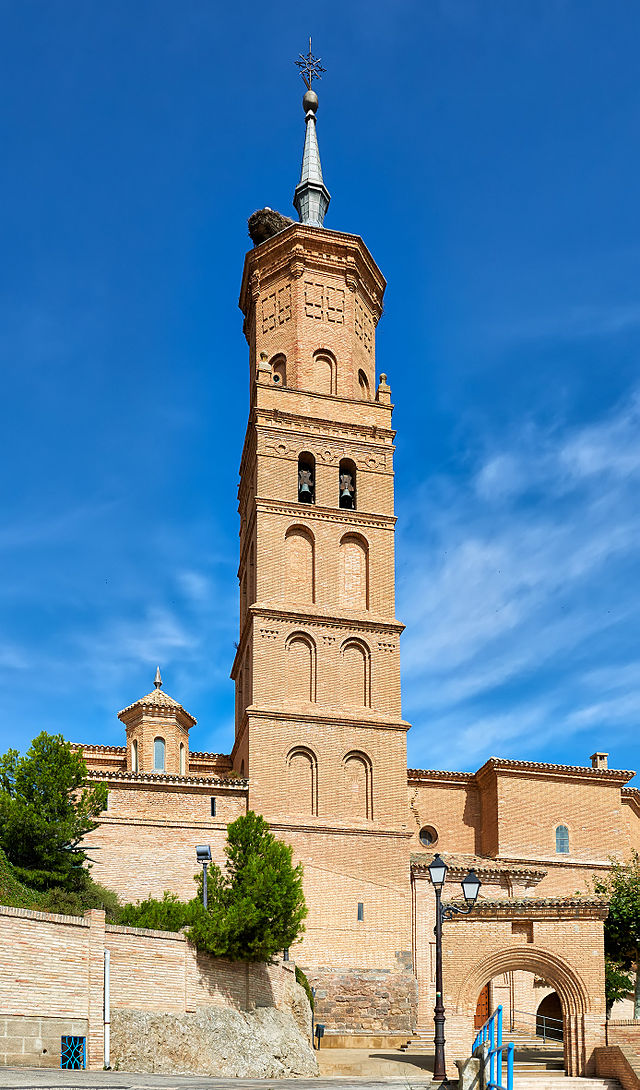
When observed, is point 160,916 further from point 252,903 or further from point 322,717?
point 322,717

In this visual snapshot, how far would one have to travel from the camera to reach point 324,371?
37.2 m

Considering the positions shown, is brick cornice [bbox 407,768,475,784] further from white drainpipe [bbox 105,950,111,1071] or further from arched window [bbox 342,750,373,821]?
white drainpipe [bbox 105,950,111,1071]

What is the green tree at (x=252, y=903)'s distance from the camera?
22.8 m

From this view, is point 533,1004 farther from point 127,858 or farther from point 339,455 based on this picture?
point 339,455

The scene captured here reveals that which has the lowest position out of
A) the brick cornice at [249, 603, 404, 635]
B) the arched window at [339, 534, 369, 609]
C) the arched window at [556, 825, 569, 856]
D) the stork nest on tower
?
the arched window at [556, 825, 569, 856]

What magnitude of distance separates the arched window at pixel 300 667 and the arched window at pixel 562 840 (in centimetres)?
909

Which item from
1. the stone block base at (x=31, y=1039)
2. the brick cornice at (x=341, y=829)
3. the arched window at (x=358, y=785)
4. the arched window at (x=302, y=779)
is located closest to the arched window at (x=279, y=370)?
the arched window at (x=302, y=779)

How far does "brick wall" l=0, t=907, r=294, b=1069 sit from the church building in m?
7.92

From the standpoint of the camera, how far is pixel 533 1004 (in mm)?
31328

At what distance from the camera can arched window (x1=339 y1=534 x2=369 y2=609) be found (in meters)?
34.6

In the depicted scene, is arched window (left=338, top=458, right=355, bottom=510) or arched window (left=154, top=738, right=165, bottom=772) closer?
arched window (left=154, top=738, right=165, bottom=772)

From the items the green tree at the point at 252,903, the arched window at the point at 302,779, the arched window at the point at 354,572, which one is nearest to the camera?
the green tree at the point at 252,903

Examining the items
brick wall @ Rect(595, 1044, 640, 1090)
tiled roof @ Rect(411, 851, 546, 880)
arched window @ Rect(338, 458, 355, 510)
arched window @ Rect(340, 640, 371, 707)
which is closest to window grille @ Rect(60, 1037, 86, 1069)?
brick wall @ Rect(595, 1044, 640, 1090)

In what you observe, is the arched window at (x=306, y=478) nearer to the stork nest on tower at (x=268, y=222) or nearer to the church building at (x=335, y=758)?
the church building at (x=335, y=758)
